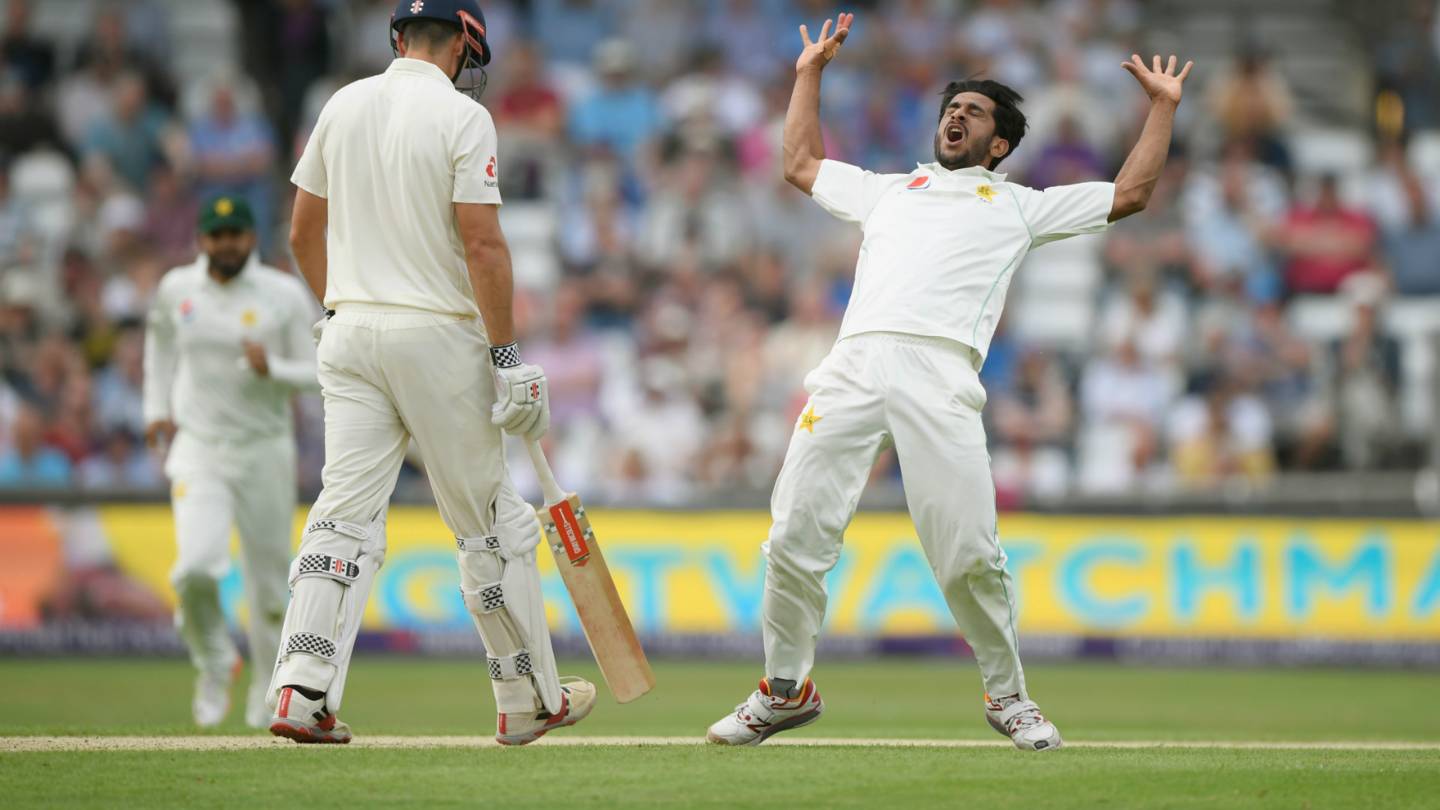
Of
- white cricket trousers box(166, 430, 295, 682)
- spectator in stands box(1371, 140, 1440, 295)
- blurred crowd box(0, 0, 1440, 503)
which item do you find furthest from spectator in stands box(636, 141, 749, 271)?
white cricket trousers box(166, 430, 295, 682)

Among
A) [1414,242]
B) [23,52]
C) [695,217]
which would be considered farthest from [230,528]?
[1414,242]

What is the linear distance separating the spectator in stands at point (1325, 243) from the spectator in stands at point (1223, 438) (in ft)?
7.13

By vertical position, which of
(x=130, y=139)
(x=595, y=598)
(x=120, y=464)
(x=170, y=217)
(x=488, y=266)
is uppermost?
(x=130, y=139)

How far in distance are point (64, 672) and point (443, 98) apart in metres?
8.01

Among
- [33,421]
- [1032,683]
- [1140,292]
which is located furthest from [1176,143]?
[33,421]

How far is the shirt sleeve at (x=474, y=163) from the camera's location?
650cm

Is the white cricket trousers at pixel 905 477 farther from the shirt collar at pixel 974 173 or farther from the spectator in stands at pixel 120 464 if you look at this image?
the spectator in stands at pixel 120 464

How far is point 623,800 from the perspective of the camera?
18.6 ft

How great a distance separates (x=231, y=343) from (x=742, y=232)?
26.3 ft

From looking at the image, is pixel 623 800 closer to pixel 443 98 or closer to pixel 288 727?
pixel 288 727

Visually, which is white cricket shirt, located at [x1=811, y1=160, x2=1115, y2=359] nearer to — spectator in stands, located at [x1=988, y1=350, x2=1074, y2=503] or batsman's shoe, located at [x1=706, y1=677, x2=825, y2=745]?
batsman's shoe, located at [x1=706, y1=677, x2=825, y2=745]

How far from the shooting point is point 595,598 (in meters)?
7.14

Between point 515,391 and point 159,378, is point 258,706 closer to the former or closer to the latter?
point 159,378

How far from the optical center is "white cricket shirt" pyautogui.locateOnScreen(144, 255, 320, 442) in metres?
9.68
